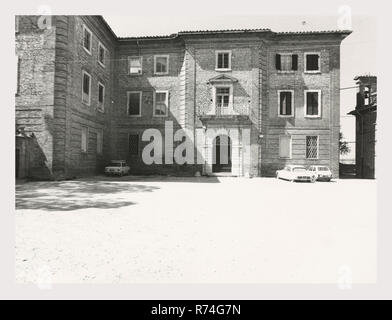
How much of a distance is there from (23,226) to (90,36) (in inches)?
A: 670

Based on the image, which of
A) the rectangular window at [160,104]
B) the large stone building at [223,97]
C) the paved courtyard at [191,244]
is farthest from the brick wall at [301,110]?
the paved courtyard at [191,244]

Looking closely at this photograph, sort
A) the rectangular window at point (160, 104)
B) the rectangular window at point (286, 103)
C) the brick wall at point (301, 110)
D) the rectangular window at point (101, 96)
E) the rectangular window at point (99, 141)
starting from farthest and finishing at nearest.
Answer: the rectangular window at point (160, 104)
the rectangular window at point (286, 103)
the brick wall at point (301, 110)
the rectangular window at point (101, 96)
the rectangular window at point (99, 141)

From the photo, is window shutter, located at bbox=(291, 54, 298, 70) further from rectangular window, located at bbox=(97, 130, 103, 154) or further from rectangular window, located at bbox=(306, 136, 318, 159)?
rectangular window, located at bbox=(97, 130, 103, 154)

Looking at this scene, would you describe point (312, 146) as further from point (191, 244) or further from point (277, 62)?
point (191, 244)

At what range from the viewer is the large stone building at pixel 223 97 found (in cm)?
2250

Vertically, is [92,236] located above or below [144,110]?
below

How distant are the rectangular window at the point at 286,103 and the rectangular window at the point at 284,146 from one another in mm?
1919

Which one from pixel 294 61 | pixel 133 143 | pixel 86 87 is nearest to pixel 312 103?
pixel 294 61

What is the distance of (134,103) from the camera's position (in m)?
24.5

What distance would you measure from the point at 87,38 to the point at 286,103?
15495mm

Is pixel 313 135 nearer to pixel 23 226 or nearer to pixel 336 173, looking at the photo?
pixel 336 173

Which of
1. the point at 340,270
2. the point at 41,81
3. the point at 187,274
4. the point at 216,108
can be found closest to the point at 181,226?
the point at 187,274

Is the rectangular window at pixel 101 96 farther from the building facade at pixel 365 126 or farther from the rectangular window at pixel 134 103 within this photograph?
the building facade at pixel 365 126

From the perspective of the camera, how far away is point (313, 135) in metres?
22.9
